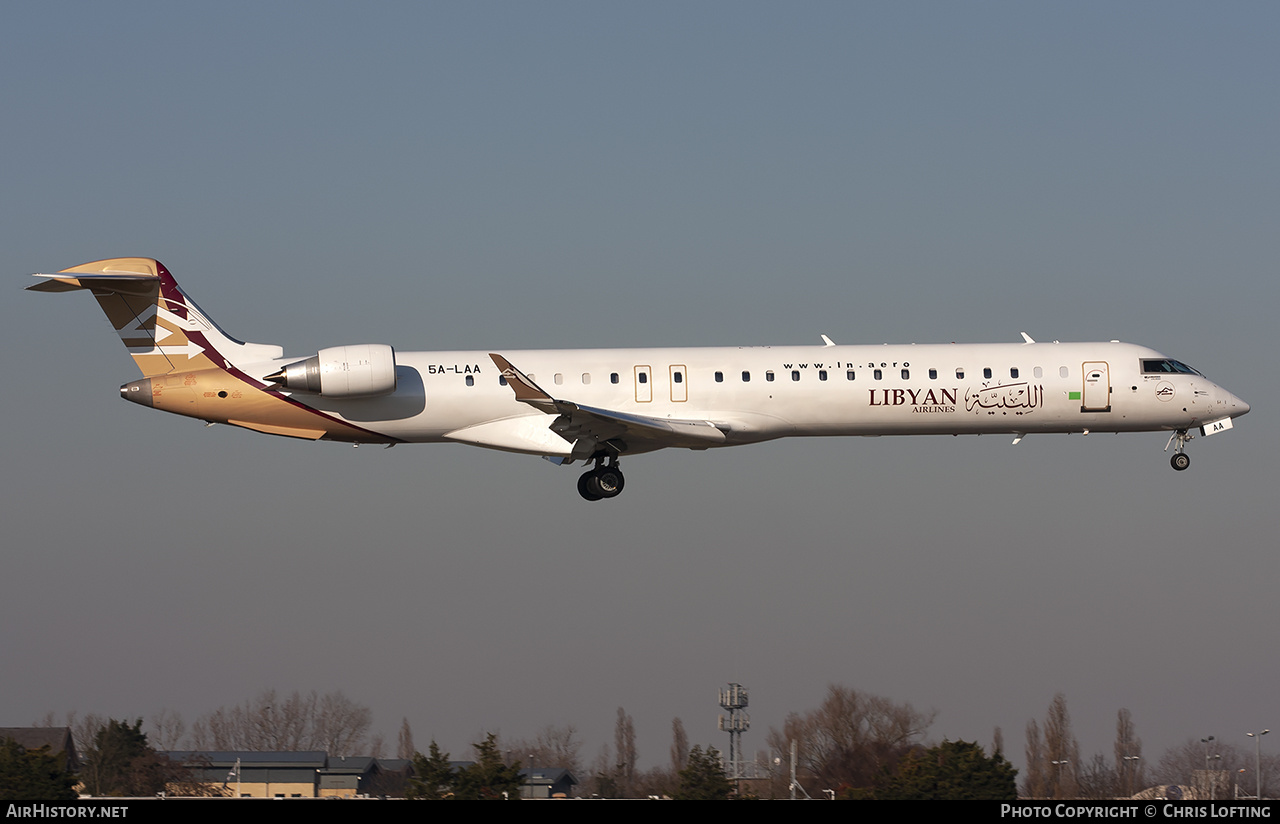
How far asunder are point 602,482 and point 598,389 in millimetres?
1985

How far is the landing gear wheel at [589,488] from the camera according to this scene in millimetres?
30594

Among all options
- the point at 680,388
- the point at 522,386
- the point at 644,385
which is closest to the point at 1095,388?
the point at 680,388

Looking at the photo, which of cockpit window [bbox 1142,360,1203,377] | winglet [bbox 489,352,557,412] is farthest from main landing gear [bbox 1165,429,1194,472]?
winglet [bbox 489,352,557,412]

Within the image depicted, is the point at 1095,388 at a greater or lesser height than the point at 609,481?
greater

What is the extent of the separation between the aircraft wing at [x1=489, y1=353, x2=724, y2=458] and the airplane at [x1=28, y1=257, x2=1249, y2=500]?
6cm

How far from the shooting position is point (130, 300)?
30938mm

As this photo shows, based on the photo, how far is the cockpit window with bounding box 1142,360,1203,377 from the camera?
31438 mm

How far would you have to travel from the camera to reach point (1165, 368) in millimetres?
31656

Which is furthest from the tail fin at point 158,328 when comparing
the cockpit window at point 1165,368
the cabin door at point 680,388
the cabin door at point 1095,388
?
the cockpit window at point 1165,368

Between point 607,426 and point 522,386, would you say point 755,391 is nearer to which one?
point 607,426

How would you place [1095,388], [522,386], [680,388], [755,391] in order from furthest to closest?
[1095,388] < [680,388] < [755,391] < [522,386]
